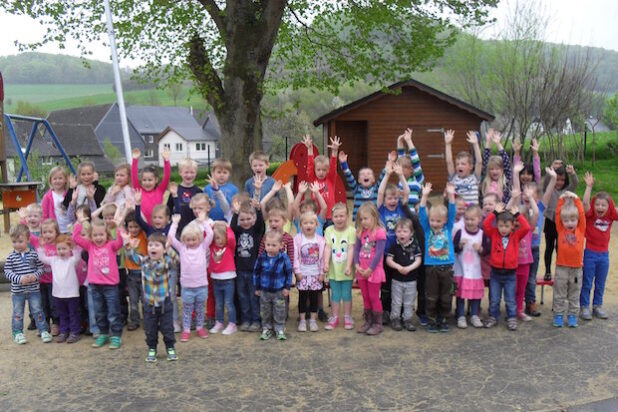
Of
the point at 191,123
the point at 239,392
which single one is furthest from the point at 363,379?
the point at 191,123

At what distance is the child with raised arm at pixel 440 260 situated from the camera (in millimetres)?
6043

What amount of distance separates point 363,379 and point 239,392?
1.06 metres

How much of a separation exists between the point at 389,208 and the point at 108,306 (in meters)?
3.09

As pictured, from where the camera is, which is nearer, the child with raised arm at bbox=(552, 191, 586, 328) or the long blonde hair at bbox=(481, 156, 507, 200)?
the child with raised arm at bbox=(552, 191, 586, 328)

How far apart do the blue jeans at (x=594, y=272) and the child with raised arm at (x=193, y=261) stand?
4106 mm

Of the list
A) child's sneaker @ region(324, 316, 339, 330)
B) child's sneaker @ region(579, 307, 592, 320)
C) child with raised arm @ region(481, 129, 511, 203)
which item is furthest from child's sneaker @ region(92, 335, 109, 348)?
child's sneaker @ region(579, 307, 592, 320)

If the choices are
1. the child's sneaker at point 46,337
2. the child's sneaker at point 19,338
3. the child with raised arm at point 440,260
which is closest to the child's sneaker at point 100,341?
the child's sneaker at point 46,337

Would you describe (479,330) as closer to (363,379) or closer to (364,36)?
(363,379)

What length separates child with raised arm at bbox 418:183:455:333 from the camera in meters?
6.04

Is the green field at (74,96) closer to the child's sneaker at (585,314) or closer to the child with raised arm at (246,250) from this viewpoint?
the child with raised arm at (246,250)

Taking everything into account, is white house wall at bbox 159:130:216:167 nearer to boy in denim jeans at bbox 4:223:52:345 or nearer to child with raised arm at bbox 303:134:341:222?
child with raised arm at bbox 303:134:341:222

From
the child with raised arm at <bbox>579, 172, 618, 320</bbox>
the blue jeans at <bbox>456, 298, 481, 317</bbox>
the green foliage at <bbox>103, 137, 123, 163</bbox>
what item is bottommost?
the blue jeans at <bbox>456, 298, 481, 317</bbox>

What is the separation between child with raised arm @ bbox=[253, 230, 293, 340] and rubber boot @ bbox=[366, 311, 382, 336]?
90 cm

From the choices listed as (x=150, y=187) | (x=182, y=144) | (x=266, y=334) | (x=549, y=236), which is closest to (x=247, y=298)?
(x=266, y=334)
